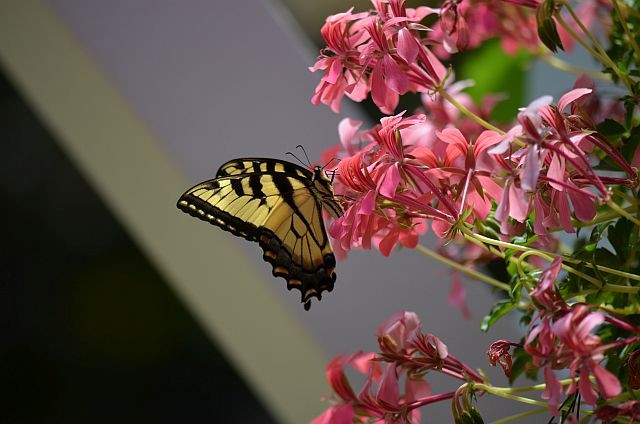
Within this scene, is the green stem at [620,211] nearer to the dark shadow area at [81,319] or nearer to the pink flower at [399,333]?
the pink flower at [399,333]

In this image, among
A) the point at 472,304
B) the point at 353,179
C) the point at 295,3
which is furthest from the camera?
the point at 295,3

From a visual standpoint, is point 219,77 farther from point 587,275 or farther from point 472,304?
point 587,275

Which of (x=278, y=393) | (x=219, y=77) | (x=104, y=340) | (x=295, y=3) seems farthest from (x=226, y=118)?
(x=104, y=340)

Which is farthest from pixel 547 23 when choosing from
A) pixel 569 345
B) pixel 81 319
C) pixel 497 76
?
pixel 81 319

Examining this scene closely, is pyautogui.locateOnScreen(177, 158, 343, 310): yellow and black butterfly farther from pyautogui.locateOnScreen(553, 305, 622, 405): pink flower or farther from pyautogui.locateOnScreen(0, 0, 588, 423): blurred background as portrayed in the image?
pyautogui.locateOnScreen(0, 0, 588, 423): blurred background

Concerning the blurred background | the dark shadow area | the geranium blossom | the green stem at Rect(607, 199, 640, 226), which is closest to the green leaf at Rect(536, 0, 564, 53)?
the geranium blossom

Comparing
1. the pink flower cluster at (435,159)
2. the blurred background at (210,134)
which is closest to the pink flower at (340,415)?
the pink flower cluster at (435,159)

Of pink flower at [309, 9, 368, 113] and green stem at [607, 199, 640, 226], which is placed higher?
pink flower at [309, 9, 368, 113]
